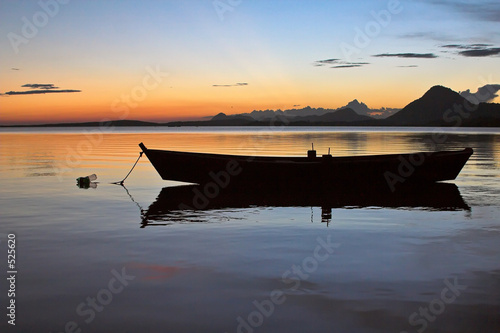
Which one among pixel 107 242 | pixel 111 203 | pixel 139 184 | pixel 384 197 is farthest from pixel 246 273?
pixel 139 184

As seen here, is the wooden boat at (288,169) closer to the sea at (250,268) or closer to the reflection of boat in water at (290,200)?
the reflection of boat in water at (290,200)

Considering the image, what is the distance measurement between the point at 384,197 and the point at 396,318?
1548 centimetres

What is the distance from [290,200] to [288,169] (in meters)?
3.37

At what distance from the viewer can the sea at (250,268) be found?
750cm

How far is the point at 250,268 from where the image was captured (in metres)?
10.3

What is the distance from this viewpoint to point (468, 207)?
19188 mm

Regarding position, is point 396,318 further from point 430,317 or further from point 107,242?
point 107,242

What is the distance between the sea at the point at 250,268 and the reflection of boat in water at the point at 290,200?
0.82ft

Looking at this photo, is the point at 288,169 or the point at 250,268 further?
the point at 288,169

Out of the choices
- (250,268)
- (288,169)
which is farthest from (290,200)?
(250,268)

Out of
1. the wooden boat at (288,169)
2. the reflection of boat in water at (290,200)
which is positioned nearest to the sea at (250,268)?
the reflection of boat in water at (290,200)

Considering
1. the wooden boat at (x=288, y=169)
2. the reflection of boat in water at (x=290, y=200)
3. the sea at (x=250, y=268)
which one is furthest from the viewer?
the wooden boat at (x=288, y=169)

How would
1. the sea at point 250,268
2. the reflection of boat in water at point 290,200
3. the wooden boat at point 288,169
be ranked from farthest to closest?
the wooden boat at point 288,169 < the reflection of boat in water at point 290,200 < the sea at point 250,268

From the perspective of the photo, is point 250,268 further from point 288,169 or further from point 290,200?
point 288,169
